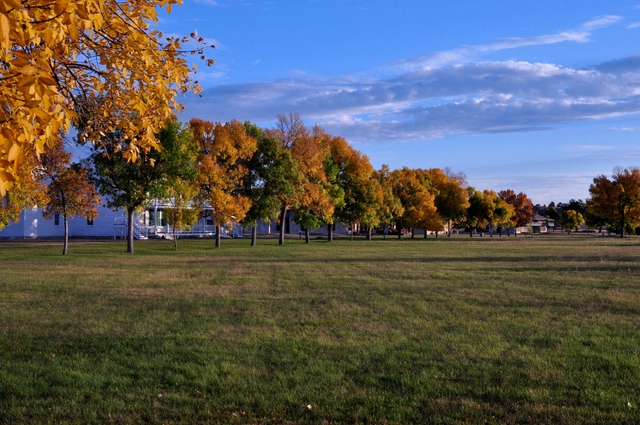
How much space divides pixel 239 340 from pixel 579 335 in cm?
584

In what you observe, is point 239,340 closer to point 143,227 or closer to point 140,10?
point 140,10

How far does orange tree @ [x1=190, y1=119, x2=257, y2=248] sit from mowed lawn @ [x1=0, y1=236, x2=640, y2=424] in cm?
2489

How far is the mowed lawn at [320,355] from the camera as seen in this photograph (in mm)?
6121

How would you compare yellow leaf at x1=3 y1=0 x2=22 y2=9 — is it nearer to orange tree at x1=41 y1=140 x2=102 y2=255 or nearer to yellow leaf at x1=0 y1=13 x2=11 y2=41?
yellow leaf at x1=0 y1=13 x2=11 y2=41

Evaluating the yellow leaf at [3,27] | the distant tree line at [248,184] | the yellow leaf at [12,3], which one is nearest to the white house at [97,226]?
the distant tree line at [248,184]

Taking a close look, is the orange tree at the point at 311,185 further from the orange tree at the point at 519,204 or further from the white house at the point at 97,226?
the orange tree at the point at 519,204

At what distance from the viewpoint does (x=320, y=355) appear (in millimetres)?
8391

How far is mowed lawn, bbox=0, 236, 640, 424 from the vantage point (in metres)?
6.12

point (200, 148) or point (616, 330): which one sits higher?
point (200, 148)

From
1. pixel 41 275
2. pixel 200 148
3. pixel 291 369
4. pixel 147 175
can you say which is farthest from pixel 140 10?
pixel 200 148

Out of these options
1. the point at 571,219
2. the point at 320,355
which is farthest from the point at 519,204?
the point at 320,355

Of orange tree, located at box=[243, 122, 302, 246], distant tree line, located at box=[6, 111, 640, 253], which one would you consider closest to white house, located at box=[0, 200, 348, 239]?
distant tree line, located at box=[6, 111, 640, 253]

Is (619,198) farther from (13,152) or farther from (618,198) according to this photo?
(13,152)

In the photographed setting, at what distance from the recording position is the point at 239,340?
9.40 metres
